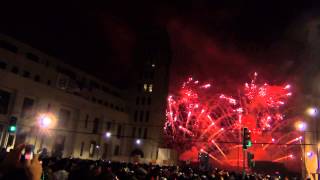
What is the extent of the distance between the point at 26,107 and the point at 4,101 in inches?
134

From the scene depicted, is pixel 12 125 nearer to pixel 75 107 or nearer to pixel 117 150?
pixel 75 107

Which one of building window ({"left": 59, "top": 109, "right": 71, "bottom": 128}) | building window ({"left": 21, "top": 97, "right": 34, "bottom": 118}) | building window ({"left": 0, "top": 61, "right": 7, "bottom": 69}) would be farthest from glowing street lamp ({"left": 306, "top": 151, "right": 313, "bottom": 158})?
building window ({"left": 0, "top": 61, "right": 7, "bottom": 69})

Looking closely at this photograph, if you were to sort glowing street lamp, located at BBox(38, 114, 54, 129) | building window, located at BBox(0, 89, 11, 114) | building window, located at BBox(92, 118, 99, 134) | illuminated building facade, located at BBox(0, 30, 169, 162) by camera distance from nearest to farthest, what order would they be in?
glowing street lamp, located at BBox(38, 114, 54, 129) < building window, located at BBox(0, 89, 11, 114) < illuminated building facade, located at BBox(0, 30, 169, 162) < building window, located at BBox(92, 118, 99, 134)

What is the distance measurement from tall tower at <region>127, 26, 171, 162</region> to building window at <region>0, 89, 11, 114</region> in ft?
95.1

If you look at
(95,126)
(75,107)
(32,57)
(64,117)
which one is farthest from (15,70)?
(95,126)

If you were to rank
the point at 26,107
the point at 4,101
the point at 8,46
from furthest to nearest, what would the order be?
the point at 8,46 < the point at 26,107 < the point at 4,101

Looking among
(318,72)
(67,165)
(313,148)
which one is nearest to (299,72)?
(318,72)

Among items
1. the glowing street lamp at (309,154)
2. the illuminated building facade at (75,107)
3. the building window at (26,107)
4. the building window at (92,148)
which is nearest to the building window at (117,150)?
the illuminated building facade at (75,107)

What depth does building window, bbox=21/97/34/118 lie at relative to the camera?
4334cm

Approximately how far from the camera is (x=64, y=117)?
50.9m

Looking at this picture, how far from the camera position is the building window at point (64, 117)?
5012 cm

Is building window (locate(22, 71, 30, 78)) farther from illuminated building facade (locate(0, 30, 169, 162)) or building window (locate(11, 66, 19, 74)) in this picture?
building window (locate(11, 66, 19, 74))

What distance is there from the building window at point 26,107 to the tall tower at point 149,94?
25.7 meters

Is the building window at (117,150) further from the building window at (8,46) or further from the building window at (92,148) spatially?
the building window at (8,46)
